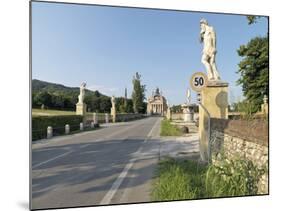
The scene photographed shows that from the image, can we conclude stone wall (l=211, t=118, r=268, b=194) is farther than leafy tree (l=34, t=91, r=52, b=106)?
Yes

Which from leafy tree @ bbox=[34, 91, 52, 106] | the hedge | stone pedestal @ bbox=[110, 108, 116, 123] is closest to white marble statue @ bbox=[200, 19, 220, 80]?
stone pedestal @ bbox=[110, 108, 116, 123]

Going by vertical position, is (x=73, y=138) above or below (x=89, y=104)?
below

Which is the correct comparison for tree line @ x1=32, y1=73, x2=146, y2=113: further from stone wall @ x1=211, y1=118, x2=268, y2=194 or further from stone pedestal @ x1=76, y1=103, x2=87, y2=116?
stone wall @ x1=211, y1=118, x2=268, y2=194

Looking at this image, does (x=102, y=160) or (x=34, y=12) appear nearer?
(x=34, y=12)

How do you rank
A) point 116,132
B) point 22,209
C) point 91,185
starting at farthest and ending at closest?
point 116,132 < point 91,185 < point 22,209

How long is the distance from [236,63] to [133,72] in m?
1.29

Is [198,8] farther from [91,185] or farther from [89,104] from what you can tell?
[91,185]

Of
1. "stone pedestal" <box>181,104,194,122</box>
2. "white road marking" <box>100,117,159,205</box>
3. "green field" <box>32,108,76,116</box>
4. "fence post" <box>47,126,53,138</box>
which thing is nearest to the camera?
"green field" <box>32,108,76,116</box>

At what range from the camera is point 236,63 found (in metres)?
5.57

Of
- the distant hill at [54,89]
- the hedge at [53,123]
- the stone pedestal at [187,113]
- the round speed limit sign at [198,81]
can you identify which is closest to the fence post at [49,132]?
the hedge at [53,123]

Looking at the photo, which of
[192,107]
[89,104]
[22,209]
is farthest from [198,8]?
[22,209]

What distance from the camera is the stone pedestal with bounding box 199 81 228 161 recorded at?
5594 mm

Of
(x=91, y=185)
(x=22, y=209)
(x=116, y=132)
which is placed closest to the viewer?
(x=22, y=209)

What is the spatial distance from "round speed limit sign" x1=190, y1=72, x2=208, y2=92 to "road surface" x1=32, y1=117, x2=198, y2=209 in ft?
1.94
